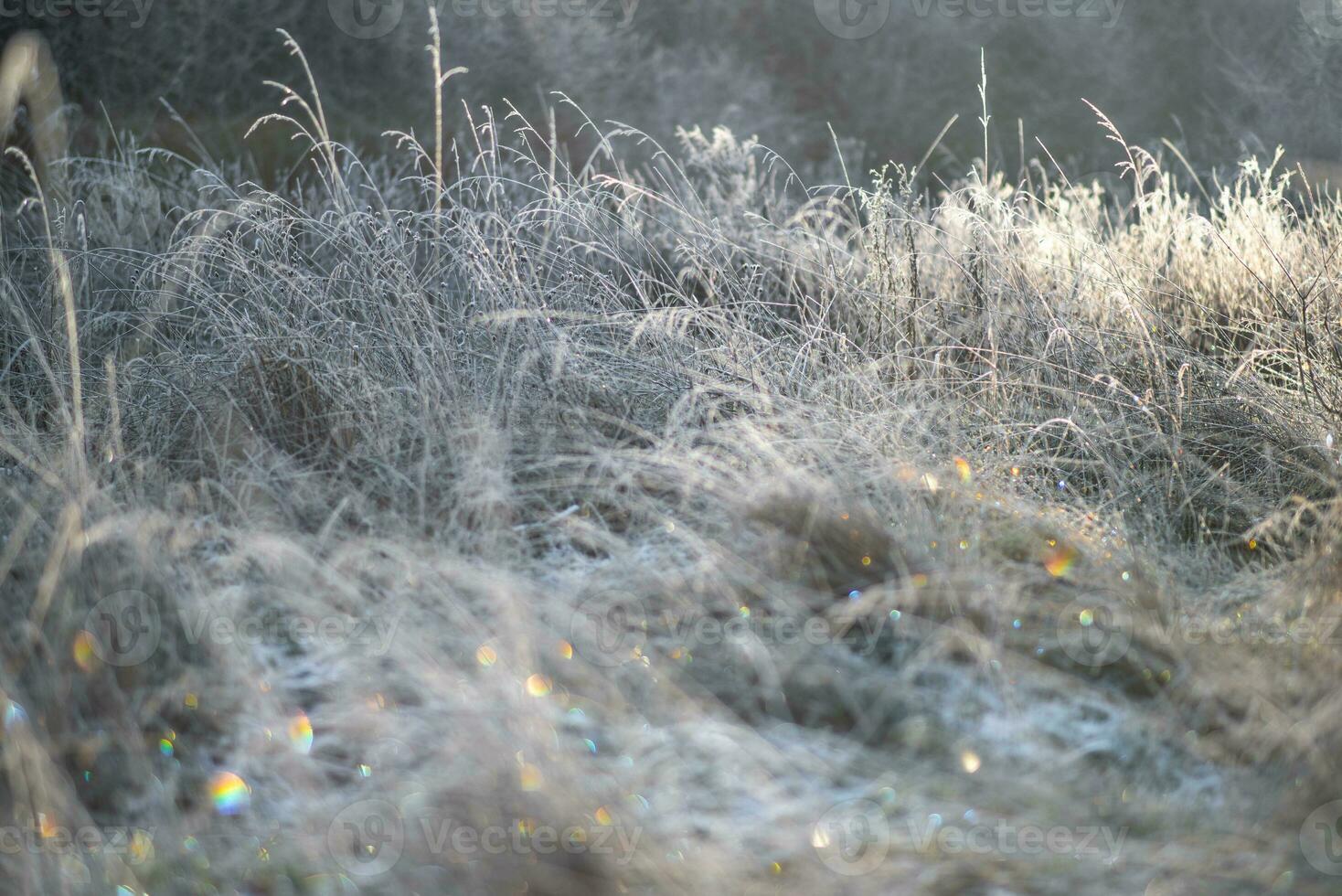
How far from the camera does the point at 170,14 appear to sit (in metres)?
7.50

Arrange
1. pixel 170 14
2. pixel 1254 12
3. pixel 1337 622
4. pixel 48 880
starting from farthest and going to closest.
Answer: pixel 1254 12 → pixel 170 14 → pixel 1337 622 → pixel 48 880

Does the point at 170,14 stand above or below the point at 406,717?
above

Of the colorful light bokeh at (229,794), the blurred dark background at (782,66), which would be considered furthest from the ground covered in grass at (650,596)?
the blurred dark background at (782,66)

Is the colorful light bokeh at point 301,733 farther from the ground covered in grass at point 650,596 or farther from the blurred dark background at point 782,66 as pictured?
the blurred dark background at point 782,66

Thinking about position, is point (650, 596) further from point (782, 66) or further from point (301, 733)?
point (782, 66)

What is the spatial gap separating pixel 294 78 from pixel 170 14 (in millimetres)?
Result: 881

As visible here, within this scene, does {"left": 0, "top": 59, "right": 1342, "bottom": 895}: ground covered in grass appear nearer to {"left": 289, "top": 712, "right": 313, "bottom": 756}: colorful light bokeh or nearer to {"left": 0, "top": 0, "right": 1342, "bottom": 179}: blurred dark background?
{"left": 289, "top": 712, "right": 313, "bottom": 756}: colorful light bokeh

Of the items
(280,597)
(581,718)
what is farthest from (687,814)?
(280,597)

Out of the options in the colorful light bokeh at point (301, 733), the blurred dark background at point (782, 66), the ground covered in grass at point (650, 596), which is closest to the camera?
the ground covered in grass at point (650, 596)

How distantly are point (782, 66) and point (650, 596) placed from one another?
336 inches

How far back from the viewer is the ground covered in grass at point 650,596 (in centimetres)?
126

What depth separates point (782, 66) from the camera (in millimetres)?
9398

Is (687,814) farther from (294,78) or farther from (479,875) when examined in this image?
(294,78)

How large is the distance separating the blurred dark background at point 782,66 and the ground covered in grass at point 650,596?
5.44 metres
